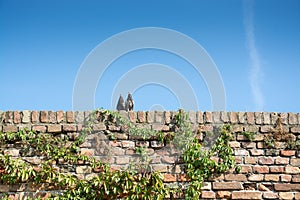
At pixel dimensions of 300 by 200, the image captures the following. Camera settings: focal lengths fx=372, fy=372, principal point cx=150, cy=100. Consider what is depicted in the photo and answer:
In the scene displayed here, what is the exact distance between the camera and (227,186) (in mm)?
4469

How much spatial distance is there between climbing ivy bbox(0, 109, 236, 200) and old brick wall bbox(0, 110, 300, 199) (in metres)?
0.07

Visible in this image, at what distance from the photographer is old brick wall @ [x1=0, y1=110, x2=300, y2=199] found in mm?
4434

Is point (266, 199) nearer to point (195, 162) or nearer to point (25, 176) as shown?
point (195, 162)

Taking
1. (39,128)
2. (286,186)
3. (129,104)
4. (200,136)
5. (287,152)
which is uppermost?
(129,104)

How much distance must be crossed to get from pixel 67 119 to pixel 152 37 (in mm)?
2110

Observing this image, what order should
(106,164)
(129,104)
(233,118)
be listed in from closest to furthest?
(106,164)
(233,118)
(129,104)

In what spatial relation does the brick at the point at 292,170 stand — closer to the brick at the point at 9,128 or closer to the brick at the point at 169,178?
the brick at the point at 169,178

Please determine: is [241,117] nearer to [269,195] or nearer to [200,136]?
[200,136]

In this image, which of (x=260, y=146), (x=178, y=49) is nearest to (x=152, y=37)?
(x=178, y=49)

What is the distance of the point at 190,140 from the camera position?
4.51m

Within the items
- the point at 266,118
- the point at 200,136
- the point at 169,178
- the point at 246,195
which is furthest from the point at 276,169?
the point at 169,178

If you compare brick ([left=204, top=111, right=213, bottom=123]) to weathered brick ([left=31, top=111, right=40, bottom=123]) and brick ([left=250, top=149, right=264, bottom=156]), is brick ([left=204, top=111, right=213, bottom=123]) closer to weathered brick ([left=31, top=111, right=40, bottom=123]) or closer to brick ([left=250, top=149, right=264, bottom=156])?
brick ([left=250, top=149, right=264, bottom=156])

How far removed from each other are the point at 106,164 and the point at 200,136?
3.89 feet

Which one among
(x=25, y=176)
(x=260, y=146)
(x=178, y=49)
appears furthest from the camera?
(x=178, y=49)
